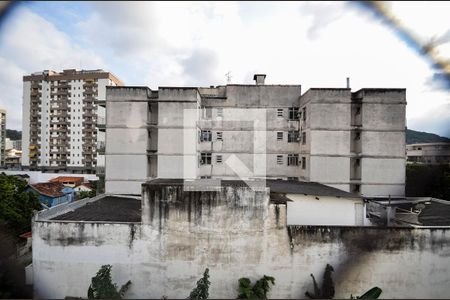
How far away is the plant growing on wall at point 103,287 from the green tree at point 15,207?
864cm

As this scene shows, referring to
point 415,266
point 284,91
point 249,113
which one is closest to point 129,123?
point 249,113

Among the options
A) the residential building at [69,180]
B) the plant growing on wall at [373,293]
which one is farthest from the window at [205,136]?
the residential building at [69,180]

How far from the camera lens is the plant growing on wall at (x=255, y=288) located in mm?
8773

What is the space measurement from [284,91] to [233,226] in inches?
496

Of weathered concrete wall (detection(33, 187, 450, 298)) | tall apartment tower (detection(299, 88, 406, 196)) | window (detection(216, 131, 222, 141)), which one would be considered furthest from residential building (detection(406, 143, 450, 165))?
window (detection(216, 131, 222, 141))

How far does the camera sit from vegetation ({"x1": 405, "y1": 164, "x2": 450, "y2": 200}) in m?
17.9

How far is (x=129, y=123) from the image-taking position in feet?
54.2

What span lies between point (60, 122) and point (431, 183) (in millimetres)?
54799

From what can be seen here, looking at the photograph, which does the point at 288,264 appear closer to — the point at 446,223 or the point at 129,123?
the point at 446,223

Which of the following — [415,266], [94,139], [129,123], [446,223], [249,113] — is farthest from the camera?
[94,139]

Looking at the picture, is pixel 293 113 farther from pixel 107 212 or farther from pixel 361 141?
pixel 107 212

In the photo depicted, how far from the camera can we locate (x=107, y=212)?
38.9 ft

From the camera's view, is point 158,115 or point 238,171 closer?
point 158,115

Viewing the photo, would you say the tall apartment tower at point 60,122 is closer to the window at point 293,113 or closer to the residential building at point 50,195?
the residential building at point 50,195
